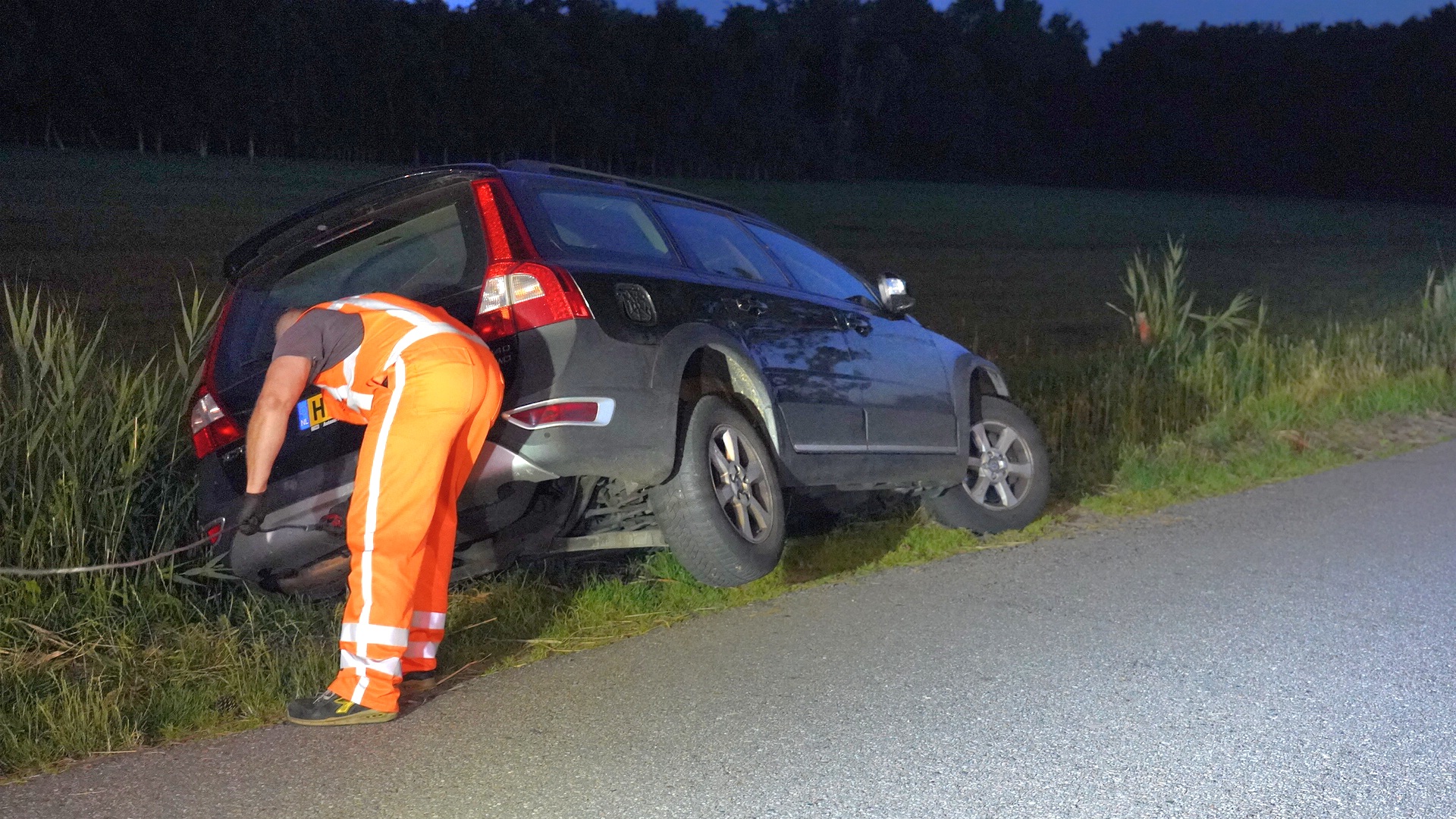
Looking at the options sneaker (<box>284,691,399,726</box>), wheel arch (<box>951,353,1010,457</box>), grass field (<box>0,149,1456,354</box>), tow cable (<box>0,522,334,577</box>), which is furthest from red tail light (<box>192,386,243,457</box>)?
grass field (<box>0,149,1456,354</box>)

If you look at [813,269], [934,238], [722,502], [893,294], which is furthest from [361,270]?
[934,238]

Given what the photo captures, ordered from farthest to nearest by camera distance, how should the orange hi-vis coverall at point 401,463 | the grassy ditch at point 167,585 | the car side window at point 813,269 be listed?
the car side window at point 813,269 → the grassy ditch at point 167,585 → the orange hi-vis coverall at point 401,463

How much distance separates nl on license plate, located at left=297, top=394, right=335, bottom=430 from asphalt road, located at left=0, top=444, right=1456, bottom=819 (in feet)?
3.22

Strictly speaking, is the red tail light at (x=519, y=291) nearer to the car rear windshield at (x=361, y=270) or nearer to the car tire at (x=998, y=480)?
the car rear windshield at (x=361, y=270)

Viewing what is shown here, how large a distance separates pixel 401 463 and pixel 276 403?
43 centimetres

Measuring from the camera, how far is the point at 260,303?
5305mm

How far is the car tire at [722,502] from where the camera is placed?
491cm

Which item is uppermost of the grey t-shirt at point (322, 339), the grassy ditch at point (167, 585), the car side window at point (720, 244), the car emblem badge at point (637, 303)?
the car side window at point (720, 244)

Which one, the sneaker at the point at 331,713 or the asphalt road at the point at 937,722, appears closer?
the asphalt road at the point at 937,722

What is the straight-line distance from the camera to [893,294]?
6.91m

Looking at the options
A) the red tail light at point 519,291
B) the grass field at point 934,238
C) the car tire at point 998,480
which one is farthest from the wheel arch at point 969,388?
the grass field at point 934,238

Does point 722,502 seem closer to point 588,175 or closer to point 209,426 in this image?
point 588,175

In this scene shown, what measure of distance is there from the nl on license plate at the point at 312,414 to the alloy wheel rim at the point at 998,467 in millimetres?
3415

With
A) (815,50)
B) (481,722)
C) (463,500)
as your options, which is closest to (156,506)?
(463,500)
